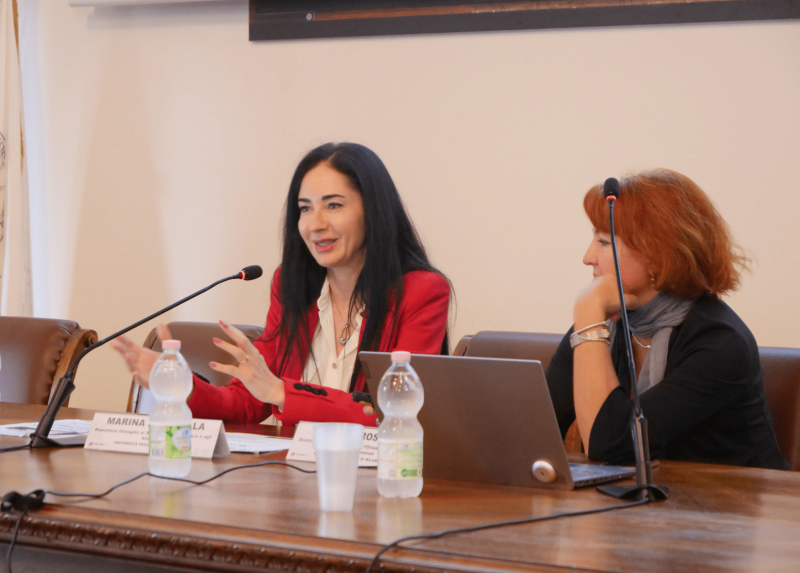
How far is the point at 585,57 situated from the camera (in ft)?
9.53

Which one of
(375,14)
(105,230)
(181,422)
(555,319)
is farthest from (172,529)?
(105,230)

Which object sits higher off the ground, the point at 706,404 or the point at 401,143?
the point at 401,143

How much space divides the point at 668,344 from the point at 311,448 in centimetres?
80

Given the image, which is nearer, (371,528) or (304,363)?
(371,528)

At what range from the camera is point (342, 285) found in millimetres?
2301

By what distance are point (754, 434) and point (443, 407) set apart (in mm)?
824

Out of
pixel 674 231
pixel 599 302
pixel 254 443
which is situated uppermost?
pixel 674 231

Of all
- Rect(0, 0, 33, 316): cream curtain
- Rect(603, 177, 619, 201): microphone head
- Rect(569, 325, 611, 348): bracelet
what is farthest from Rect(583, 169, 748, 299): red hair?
Rect(0, 0, 33, 316): cream curtain

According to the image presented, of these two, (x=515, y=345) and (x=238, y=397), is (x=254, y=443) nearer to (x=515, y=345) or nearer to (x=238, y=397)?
(x=238, y=397)

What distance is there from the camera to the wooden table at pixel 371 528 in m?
0.81

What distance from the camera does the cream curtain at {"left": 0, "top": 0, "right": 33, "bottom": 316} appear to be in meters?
3.42

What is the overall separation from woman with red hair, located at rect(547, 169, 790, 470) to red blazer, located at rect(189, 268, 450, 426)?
348 millimetres

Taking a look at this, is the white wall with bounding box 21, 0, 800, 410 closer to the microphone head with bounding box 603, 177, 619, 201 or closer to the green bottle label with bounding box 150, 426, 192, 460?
the microphone head with bounding box 603, 177, 619, 201

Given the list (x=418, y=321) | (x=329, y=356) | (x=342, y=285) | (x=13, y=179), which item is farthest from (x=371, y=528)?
(x=13, y=179)
